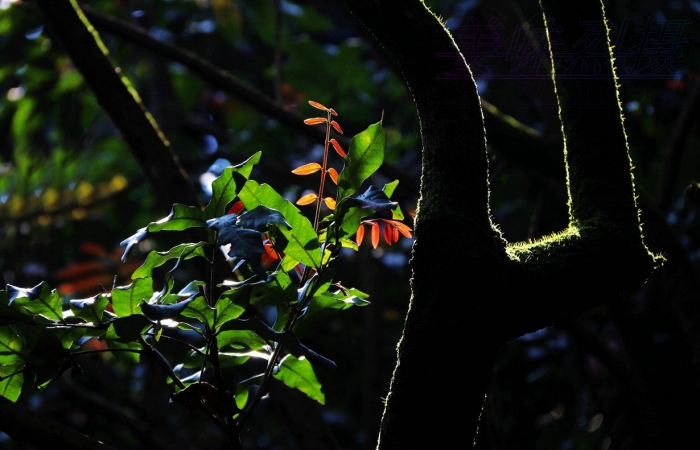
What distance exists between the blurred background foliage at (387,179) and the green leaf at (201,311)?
666 millimetres

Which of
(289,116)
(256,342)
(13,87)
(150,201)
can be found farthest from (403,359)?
(13,87)

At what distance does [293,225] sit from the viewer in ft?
2.98

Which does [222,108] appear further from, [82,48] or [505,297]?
[505,297]

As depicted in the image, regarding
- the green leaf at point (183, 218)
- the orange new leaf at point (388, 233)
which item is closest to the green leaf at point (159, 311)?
the green leaf at point (183, 218)

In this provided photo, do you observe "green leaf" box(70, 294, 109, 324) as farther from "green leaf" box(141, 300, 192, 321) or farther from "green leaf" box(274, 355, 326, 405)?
"green leaf" box(274, 355, 326, 405)

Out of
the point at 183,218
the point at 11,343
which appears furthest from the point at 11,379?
the point at 183,218

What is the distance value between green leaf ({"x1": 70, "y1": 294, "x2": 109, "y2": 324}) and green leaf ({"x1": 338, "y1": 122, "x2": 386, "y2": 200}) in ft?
1.06

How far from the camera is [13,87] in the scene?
11.8 feet

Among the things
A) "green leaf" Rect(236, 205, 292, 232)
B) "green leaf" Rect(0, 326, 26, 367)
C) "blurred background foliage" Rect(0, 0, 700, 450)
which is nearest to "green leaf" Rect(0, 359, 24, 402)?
"green leaf" Rect(0, 326, 26, 367)

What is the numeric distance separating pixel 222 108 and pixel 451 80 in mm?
3150

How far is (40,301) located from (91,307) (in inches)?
2.3

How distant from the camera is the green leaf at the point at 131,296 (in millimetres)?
885

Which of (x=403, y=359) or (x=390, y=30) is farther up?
(x=390, y=30)

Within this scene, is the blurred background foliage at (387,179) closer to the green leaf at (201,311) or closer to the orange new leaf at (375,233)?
the orange new leaf at (375,233)
